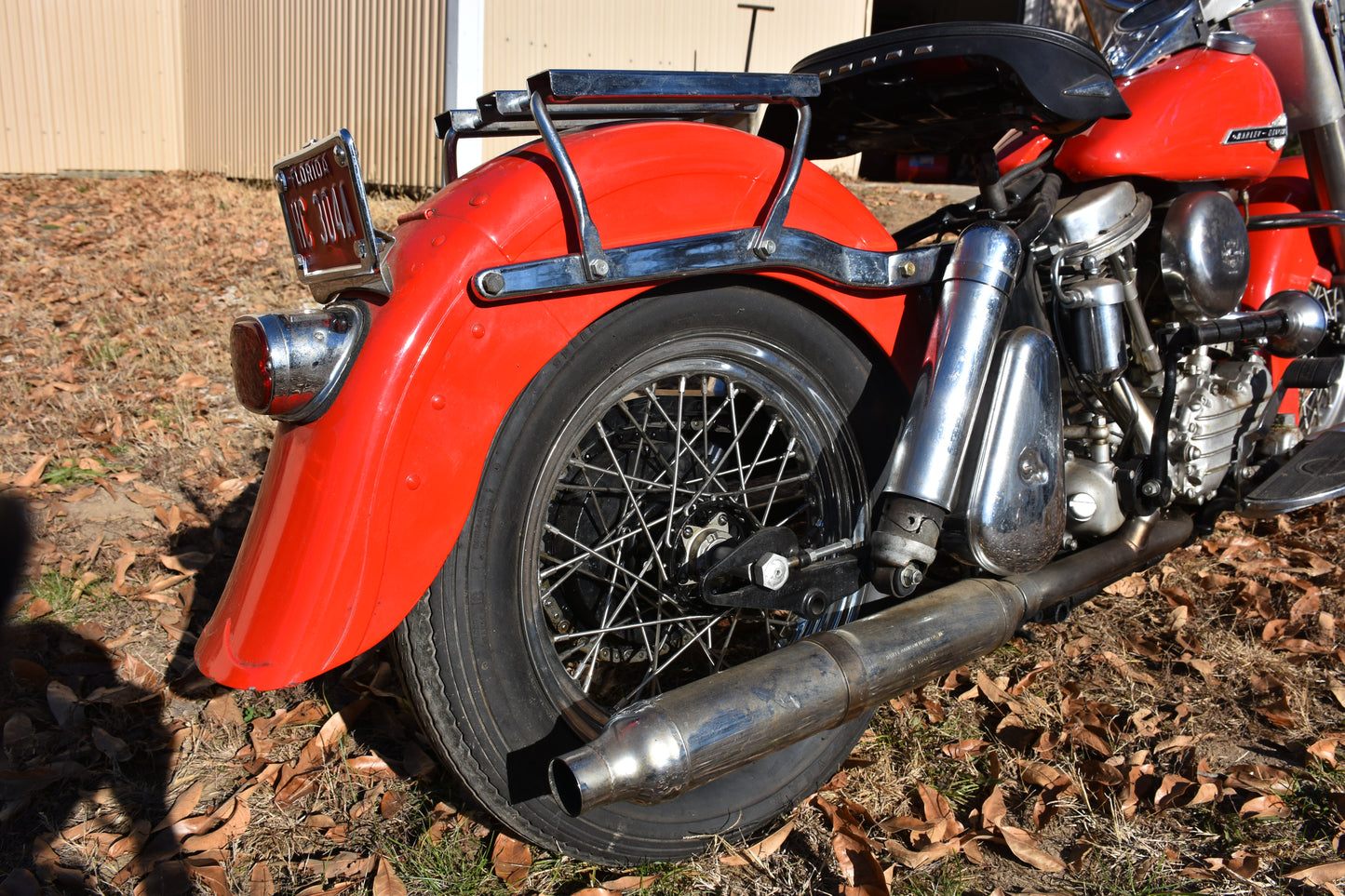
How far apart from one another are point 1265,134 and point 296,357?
241 centimetres

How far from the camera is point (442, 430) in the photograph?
1.52 m

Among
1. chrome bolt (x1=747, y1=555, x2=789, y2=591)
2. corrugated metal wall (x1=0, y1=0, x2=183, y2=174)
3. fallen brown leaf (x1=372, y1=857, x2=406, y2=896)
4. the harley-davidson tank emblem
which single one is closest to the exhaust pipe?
chrome bolt (x1=747, y1=555, x2=789, y2=591)

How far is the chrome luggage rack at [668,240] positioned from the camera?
1511 millimetres

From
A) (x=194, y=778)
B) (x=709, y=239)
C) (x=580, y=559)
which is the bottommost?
(x=194, y=778)

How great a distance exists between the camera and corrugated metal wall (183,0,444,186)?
7.65 m

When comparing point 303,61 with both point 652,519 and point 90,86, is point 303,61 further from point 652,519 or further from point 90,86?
point 652,519

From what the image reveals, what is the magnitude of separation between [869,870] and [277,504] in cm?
129

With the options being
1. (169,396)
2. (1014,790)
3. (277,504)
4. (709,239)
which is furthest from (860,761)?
(169,396)

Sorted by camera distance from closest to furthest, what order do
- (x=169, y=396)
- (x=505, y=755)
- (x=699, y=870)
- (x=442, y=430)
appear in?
1. (x=442, y=430)
2. (x=505, y=755)
3. (x=699, y=870)
4. (x=169, y=396)

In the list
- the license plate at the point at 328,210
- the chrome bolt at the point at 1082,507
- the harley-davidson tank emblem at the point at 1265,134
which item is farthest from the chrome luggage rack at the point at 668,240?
the harley-davidson tank emblem at the point at 1265,134

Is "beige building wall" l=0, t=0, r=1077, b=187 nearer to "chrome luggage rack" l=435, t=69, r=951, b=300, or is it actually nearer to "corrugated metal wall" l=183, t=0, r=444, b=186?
"corrugated metal wall" l=183, t=0, r=444, b=186

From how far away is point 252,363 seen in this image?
1.46 meters

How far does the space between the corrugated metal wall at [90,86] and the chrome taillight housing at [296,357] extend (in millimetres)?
11128

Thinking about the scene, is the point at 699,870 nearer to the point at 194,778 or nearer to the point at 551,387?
the point at 551,387
